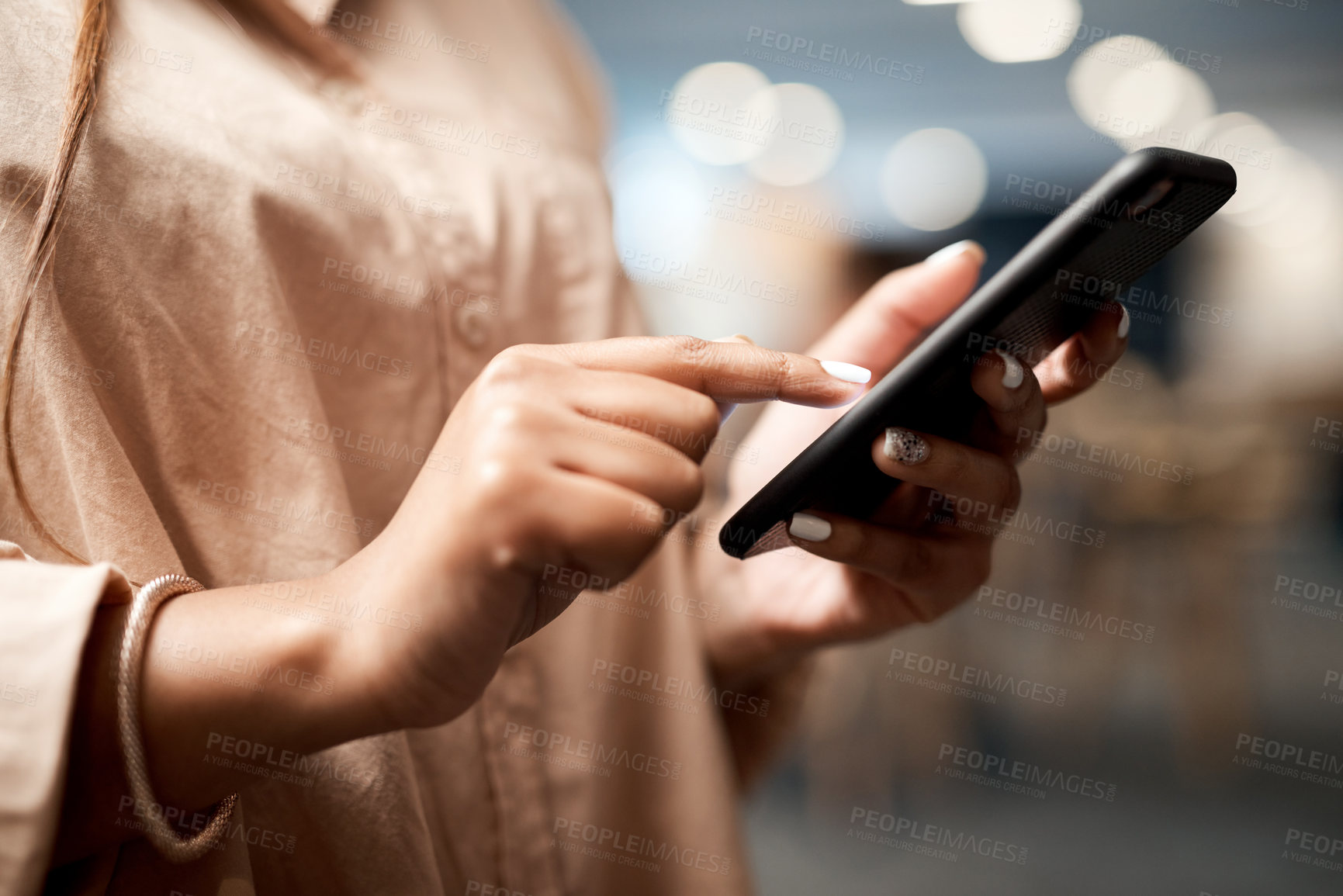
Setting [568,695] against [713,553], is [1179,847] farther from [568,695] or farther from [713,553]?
[568,695]

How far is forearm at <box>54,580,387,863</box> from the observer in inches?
12.7

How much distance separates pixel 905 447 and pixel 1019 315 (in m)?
0.10

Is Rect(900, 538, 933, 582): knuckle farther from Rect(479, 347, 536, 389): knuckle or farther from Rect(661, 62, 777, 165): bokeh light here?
Rect(661, 62, 777, 165): bokeh light

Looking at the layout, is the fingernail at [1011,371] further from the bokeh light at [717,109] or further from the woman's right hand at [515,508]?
the bokeh light at [717,109]

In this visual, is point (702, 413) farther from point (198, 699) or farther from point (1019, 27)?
point (1019, 27)

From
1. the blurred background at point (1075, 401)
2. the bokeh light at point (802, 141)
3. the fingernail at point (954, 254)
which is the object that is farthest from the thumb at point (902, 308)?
the bokeh light at point (802, 141)

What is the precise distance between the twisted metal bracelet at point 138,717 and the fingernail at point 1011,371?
484mm

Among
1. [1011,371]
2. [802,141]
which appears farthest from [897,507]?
[802,141]

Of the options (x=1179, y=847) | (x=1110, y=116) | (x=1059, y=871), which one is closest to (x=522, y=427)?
(x=1059, y=871)

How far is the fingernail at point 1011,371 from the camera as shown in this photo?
0.43m

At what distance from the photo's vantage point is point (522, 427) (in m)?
0.31

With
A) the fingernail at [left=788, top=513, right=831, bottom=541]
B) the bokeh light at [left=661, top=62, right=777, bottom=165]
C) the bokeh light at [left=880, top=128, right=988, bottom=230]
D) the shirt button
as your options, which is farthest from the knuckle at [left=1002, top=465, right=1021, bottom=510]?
the bokeh light at [left=880, top=128, right=988, bottom=230]

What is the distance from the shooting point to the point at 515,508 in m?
0.30

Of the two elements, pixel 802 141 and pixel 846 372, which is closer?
pixel 846 372
